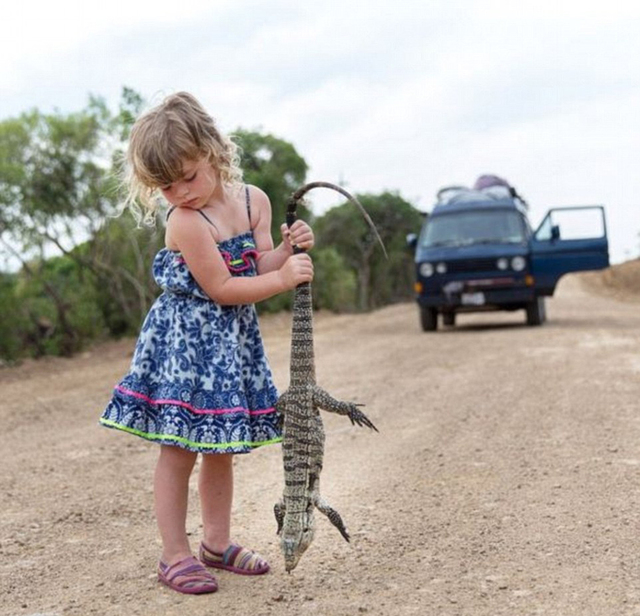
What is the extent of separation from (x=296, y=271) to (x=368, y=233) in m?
35.5

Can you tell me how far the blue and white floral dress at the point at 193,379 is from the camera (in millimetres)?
3680

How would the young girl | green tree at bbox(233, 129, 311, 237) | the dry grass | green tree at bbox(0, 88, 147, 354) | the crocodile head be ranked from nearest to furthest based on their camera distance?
the crocodile head, the young girl, green tree at bbox(0, 88, 147, 354), green tree at bbox(233, 129, 311, 237), the dry grass

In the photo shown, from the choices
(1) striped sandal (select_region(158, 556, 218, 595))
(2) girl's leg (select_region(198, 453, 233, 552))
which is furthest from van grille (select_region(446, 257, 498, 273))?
(1) striped sandal (select_region(158, 556, 218, 595))

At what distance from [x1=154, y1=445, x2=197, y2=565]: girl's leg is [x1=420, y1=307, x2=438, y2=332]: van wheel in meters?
12.7

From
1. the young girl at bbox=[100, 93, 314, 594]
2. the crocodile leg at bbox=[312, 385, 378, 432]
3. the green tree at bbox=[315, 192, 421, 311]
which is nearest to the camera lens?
the crocodile leg at bbox=[312, 385, 378, 432]

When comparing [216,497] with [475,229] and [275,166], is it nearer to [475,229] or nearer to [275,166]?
[475,229]

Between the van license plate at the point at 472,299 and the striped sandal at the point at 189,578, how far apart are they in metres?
12.1

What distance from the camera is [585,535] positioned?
13.6ft

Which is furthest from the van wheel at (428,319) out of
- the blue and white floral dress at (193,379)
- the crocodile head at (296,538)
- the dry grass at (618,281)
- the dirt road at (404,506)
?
the dry grass at (618,281)

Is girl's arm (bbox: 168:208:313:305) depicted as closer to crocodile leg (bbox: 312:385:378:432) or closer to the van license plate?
crocodile leg (bbox: 312:385:378:432)

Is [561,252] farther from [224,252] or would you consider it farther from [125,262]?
[224,252]

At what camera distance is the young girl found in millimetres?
3607

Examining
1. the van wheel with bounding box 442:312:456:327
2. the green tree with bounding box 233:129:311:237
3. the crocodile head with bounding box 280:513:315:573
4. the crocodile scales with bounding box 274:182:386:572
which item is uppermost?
the green tree with bounding box 233:129:311:237

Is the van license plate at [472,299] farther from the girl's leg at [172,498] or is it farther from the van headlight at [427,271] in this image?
the girl's leg at [172,498]
